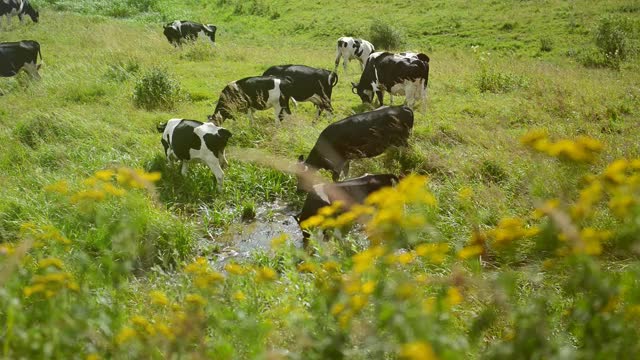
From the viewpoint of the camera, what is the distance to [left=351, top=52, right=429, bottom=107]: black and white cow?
1191 cm

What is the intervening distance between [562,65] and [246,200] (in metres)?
13.4

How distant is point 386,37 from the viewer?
20984 millimetres

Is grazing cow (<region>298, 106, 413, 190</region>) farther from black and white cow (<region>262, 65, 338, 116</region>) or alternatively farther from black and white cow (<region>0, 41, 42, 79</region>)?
black and white cow (<region>0, 41, 42, 79</region>)

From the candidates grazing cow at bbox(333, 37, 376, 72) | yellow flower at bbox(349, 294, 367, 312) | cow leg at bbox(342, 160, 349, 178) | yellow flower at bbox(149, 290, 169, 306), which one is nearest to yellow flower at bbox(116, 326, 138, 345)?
yellow flower at bbox(149, 290, 169, 306)

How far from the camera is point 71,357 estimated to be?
297 centimetres

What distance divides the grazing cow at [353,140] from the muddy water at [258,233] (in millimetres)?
617

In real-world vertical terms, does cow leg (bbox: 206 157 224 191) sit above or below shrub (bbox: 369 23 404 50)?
above

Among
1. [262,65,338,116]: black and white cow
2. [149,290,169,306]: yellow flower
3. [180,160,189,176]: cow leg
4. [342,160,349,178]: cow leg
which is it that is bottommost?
[342,160,349,178]: cow leg

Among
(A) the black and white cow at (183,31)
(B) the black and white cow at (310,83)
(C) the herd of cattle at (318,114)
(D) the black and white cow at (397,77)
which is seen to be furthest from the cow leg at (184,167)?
(A) the black and white cow at (183,31)

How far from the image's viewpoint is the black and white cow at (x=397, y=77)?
1191cm

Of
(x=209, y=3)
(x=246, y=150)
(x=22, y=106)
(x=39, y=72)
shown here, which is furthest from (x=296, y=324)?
(x=209, y=3)

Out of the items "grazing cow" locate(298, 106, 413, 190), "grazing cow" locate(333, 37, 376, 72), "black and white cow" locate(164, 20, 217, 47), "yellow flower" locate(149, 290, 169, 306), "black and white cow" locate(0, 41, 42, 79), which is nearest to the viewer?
"yellow flower" locate(149, 290, 169, 306)

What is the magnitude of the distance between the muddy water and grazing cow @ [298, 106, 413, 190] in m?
0.62

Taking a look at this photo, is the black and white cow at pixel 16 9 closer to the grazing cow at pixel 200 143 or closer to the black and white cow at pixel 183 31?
the black and white cow at pixel 183 31
